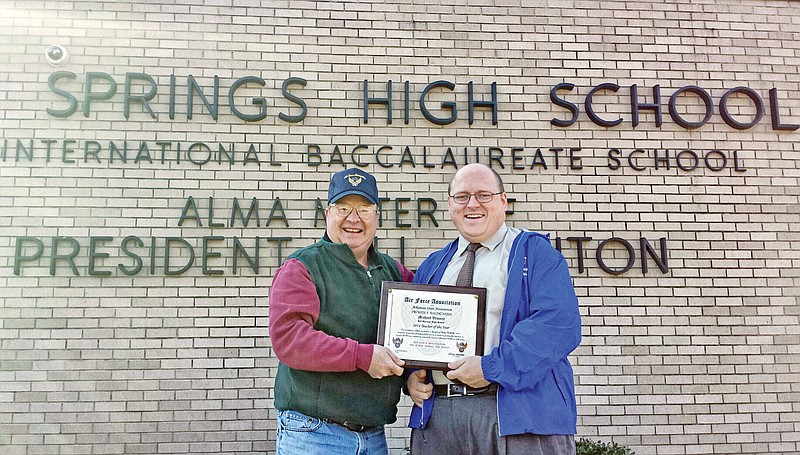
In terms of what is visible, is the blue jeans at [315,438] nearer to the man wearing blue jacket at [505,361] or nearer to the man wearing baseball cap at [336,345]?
the man wearing baseball cap at [336,345]

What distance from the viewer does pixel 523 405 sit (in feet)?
9.36

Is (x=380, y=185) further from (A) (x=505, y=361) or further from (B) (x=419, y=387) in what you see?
(A) (x=505, y=361)

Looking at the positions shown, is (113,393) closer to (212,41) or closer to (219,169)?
(219,169)

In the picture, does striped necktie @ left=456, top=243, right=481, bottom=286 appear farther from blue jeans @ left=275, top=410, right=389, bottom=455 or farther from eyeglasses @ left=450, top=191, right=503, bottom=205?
blue jeans @ left=275, top=410, right=389, bottom=455

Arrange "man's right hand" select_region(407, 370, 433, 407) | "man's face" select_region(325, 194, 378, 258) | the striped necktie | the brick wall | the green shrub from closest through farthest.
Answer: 1. "man's right hand" select_region(407, 370, 433, 407)
2. the striped necktie
3. "man's face" select_region(325, 194, 378, 258)
4. the green shrub
5. the brick wall

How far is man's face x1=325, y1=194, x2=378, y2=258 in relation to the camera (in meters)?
3.33

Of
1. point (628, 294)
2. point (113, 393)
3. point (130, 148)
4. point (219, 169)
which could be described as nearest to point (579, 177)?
point (628, 294)

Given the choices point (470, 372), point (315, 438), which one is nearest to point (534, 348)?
point (470, 372)

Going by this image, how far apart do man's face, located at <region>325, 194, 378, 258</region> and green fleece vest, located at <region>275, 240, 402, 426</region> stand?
47 mm

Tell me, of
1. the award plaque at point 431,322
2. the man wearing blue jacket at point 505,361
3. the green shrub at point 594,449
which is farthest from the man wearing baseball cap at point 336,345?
the green shrub at point 594,449

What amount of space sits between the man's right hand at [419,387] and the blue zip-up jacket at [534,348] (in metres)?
0.04

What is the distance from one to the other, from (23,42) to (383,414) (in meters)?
4.55

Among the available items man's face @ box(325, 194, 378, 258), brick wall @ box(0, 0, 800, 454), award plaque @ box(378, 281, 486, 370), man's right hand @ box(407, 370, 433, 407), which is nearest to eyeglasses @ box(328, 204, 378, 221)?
man's face @ box(325, 194, 378, 258)

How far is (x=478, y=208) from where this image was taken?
3.28 m
